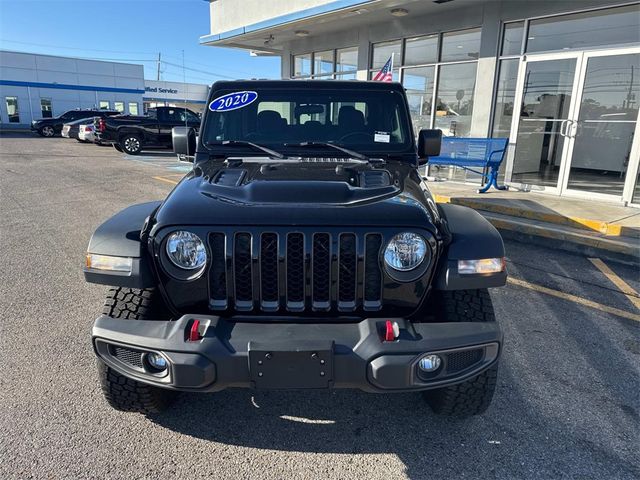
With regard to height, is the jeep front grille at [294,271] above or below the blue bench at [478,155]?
below

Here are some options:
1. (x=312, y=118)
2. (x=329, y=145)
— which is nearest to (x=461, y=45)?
(x=312, y=118)

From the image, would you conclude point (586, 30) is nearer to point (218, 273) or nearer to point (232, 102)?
point (232, 102)

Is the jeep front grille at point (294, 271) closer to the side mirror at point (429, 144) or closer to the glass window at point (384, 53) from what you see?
the side mirror at point (429, 144)

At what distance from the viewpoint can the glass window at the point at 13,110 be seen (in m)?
37.1

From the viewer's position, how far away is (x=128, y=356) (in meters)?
2.09

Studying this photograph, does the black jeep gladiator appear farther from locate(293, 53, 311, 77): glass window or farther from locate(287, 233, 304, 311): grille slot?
locate(293, 53, 311, 77): glass window

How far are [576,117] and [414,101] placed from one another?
12.6 feet

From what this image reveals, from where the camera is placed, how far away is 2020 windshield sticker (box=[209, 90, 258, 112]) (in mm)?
3520

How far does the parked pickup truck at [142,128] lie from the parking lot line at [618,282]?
15.7m

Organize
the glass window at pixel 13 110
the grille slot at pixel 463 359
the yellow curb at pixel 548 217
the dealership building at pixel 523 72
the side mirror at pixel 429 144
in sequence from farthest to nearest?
the glass window at pixel 13 110 → the dealership building at pixel 523 72 → the yellow curb at pixel 548 217 → the side mirror at pixel 429 144 → the grille slot at pixel 463 359

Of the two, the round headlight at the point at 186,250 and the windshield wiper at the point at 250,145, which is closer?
the round headlight at the point at 186,250

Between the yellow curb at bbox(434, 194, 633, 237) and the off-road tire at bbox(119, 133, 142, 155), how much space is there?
14095mm

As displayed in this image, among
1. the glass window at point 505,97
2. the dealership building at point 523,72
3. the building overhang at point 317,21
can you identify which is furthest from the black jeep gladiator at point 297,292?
the building overhang at point 317,21

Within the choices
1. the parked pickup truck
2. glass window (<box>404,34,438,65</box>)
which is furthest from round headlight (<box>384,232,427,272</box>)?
the parked pickup truck
